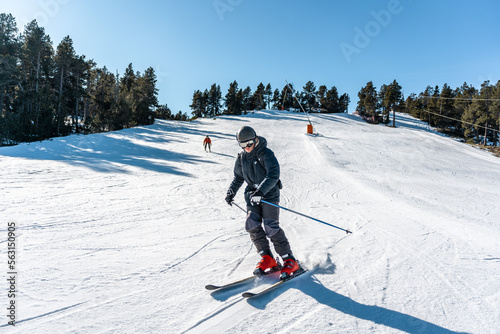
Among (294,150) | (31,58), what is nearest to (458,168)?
(294,150)

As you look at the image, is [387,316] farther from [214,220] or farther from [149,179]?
[149,179]

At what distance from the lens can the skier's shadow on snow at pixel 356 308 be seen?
2.31m

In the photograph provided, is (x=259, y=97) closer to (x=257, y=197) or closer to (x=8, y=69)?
(x=8, y=69)

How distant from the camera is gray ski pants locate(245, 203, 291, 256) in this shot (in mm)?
3154

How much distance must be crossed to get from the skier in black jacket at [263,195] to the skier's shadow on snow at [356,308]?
0.29 meters

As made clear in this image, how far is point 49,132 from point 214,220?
26.0 m

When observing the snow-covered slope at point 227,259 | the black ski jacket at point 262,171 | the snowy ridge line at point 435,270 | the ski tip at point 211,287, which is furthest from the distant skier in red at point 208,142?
the ski tip at point 211,287

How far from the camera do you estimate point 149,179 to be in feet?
31.2

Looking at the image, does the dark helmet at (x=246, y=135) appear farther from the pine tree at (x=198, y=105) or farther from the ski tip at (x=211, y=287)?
the pine tree at (x=198, y=105)

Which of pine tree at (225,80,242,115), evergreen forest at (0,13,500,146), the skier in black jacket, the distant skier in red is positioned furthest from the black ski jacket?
pine tree at (225,80,242,115)

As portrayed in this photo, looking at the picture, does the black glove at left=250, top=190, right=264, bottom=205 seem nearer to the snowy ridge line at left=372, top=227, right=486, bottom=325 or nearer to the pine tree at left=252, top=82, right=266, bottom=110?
the snowy ridge line at left=372, top=227, right=486, bottom=325

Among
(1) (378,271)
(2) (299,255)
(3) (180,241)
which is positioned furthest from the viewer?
(3) (180,241)

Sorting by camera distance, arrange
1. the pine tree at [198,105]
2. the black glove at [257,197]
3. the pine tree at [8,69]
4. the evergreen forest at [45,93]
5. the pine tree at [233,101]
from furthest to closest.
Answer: the pine tree at [198,105]
the pine tree at [233,101]
the evergreen forest at [45,93]
the pine tree at [8,69]
the black glove at [257,197]

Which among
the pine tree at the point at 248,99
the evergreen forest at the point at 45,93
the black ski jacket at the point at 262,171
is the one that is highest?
the pine tree at the point at 248,99
